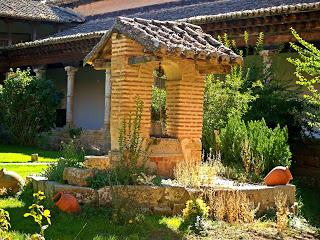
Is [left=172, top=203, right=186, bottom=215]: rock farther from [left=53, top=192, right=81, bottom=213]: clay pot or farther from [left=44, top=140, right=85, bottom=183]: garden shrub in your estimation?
[left=44, top=140, right=85, bottom=183]: garden shrub

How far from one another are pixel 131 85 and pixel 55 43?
13.0m

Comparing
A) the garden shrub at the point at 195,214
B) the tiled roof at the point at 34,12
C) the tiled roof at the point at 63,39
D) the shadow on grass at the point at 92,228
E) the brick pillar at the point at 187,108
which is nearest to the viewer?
the shadow on grass at the point at 92,228

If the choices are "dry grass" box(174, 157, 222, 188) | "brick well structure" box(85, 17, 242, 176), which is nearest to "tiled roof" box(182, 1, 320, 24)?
"brick well structure" box(85, 17, 242, 176)

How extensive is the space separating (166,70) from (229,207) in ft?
8.61

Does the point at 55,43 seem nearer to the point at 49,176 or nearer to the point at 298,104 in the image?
the point at 298,104

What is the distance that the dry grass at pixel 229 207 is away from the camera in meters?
7.38

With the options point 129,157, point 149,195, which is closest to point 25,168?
point 129,157

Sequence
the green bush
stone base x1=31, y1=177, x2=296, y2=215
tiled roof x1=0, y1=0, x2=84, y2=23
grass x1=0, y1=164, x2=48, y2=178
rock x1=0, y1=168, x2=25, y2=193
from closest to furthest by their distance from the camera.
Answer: stone base x1=31, y1=177, x2=296, y2=215, rock x1=0, y1=168, x2=25, y2=193, the green bush, grass x1=0, y1=164, x2=48, y2=178, tiled roof x1=0, y1=0, x2=84, y2=23

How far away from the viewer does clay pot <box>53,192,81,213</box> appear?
7172mm

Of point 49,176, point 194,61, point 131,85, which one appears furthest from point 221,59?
point 49,176

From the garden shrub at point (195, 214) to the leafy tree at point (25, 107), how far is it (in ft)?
40.8

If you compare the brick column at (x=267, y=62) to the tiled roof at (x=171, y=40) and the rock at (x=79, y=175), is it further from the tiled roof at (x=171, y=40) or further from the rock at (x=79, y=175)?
the rock at (x=79, y=175)

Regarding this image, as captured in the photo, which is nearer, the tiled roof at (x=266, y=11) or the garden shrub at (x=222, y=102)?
the garden shrub at (x=222, y=102)

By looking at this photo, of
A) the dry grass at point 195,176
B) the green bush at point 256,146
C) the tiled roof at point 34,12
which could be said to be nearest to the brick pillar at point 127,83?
the dry grass at point 195,176
